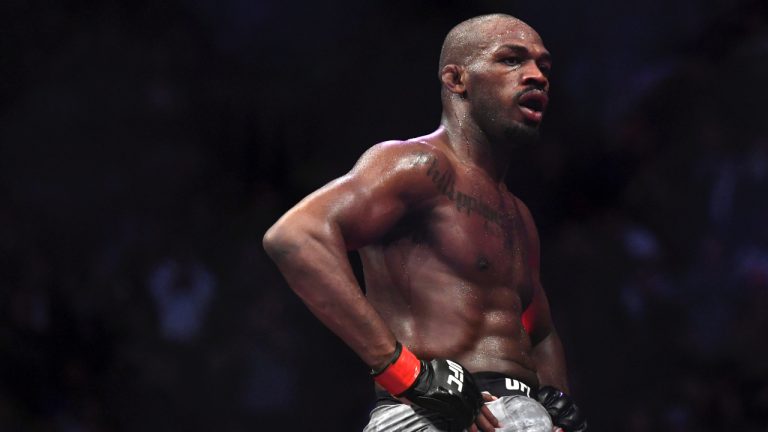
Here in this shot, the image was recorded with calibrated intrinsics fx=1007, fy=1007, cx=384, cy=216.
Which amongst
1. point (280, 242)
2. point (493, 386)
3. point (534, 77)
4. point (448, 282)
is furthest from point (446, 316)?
point (534, 77)

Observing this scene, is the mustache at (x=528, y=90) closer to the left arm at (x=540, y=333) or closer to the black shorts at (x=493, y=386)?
the left arm at (x=540, y=333)

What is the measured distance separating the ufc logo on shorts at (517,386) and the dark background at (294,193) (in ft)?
6.63

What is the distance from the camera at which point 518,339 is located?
→ 2449mm

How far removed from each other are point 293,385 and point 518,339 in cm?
Result: 205

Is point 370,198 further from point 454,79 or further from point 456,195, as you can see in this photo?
point 454,79

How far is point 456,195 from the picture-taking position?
2430 mm

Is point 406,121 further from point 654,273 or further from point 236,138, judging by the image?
point 654,273

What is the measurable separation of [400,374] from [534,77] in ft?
2.94

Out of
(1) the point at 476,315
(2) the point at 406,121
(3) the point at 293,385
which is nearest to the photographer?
(1) the point at 476,315

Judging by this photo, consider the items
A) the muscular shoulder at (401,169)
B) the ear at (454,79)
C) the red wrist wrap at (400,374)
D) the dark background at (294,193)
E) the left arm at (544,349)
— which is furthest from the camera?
the dark background at (294,193)

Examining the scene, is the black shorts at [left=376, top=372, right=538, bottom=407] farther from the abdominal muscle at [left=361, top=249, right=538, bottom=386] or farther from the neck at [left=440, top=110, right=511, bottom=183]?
the neck at [left=440, top=110, right=511, bottom=183]

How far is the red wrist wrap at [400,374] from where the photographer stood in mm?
2146

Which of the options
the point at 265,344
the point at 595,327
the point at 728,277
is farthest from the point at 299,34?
the point at 728,277

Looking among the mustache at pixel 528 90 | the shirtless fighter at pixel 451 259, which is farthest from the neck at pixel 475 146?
the mustache at pixel 528 90
